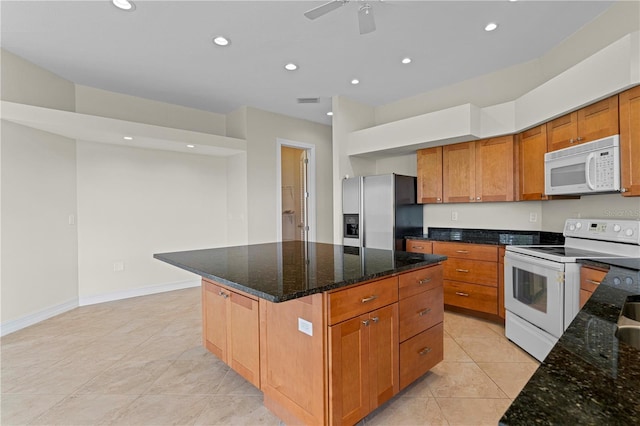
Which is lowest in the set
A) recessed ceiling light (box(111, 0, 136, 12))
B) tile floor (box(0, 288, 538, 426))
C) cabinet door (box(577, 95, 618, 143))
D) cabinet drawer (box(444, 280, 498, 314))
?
tile floor (box(0, 288, 538, 426))

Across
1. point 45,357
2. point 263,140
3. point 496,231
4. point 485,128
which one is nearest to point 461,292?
point 496,231

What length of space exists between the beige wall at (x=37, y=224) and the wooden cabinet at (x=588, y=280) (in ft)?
16.7

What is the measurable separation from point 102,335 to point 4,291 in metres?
1.11

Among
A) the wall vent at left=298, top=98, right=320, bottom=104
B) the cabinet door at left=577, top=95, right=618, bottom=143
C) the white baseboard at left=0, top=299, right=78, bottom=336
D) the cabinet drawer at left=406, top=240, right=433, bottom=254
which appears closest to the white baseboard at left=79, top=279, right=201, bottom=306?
the white baseboard at left=0, top=299, right=78, bottom=336

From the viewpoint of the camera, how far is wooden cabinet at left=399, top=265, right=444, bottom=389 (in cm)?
191

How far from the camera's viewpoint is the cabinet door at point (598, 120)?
7.39 feet

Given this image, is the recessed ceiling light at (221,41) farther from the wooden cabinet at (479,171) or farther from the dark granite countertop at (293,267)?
the wooden cabinet at (479,171)

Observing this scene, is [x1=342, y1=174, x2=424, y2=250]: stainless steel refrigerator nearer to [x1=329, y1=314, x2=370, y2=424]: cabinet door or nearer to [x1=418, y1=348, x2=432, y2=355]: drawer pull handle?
[x1=418, y1=348, x2=432, y2=355]: drawer pull handle

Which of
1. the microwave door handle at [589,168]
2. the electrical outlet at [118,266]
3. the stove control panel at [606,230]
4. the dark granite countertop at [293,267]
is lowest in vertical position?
the electrical outlet at [118,266]

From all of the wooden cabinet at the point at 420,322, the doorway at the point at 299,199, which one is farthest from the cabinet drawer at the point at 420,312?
the doorway at the point at 299,199

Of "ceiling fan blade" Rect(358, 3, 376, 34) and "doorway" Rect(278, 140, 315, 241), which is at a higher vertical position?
"ceiling fan blade" Rect(358, 3, 376, 34)

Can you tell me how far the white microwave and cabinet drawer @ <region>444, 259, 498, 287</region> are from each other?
929 mm

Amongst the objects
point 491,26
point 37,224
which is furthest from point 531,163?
point 37,224

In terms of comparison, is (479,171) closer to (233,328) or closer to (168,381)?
(233,328)
